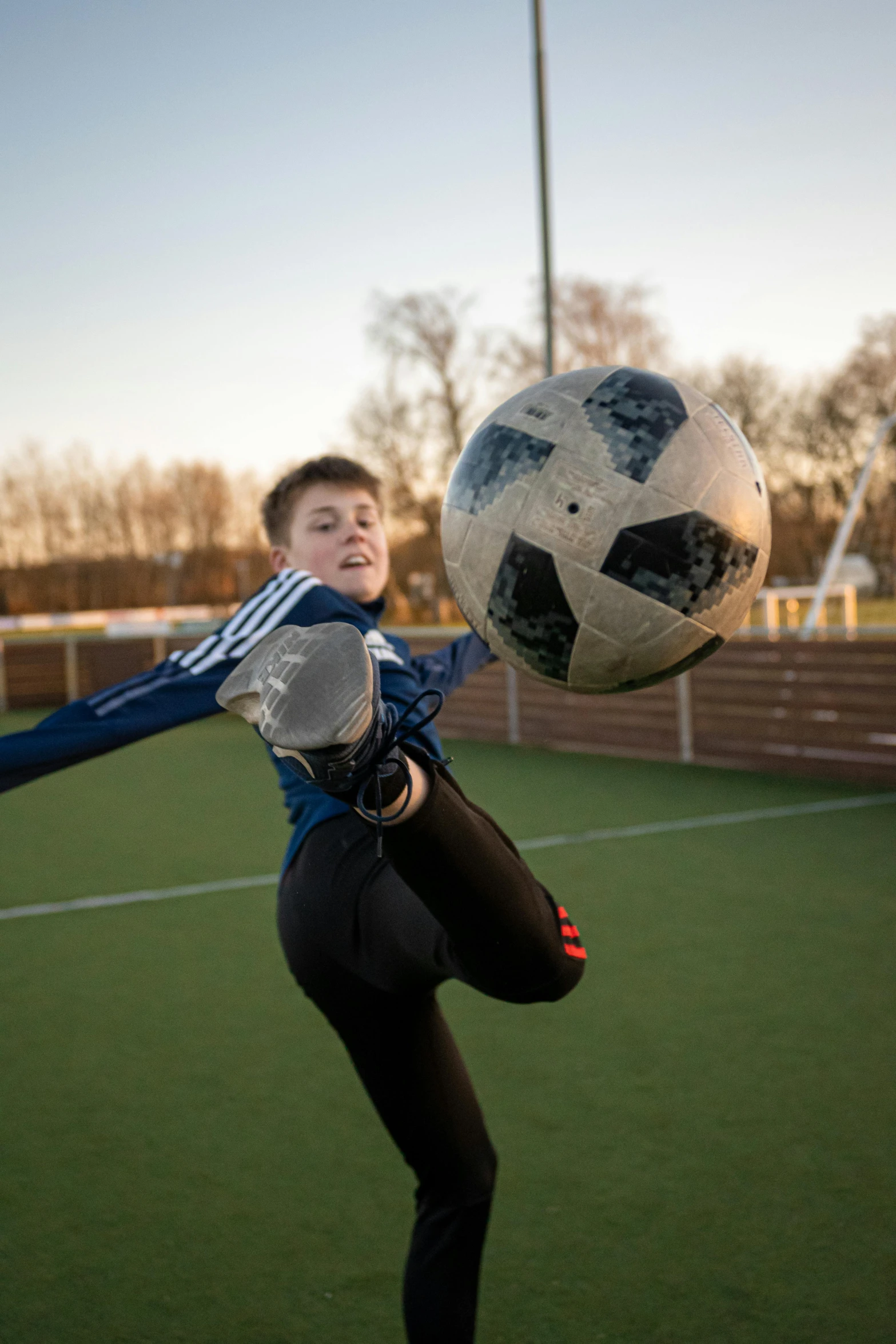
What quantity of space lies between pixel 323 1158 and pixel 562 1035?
1238mm

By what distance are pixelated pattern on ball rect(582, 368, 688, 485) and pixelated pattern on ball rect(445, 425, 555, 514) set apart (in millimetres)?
100

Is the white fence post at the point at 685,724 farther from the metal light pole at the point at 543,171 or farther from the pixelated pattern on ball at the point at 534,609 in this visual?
the pixelated pattern on ball at the point at 534,609

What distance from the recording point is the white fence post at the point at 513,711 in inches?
518

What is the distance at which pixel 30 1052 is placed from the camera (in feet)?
14.0

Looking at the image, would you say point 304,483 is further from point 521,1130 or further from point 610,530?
point 521,1130

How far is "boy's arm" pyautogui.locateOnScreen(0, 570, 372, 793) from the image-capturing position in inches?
75.2

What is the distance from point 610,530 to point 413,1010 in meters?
1.01

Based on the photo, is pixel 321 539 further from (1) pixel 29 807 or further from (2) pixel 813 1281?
(1) pixel 29 807

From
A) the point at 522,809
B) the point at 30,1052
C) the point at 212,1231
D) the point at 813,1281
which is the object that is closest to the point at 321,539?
the point at 212,1231

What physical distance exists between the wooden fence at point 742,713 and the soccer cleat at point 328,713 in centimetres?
651

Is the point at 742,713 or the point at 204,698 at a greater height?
the point at 204,698

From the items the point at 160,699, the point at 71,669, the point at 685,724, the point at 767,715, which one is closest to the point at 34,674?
the point at 71,669

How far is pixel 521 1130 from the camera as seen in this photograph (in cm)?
352

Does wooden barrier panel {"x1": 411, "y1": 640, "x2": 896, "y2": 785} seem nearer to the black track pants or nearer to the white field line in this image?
the white field line
